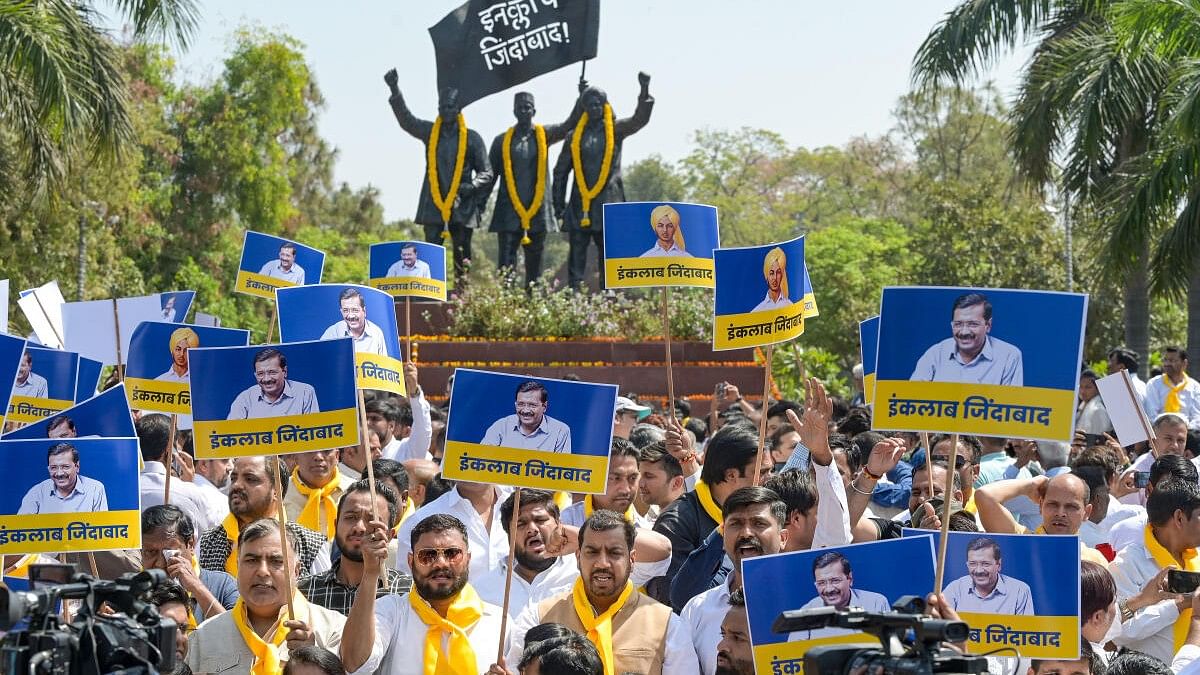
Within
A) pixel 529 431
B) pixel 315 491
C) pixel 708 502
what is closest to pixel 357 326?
pixel 315 491

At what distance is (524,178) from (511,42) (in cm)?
223

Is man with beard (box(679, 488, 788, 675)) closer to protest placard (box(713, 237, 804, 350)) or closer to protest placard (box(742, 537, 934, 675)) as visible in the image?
protest placard (box(742, 537, 934, 675))

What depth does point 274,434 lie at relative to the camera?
22.2 ft

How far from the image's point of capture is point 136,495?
6.48m

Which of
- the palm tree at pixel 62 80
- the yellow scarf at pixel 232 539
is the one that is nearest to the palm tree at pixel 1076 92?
the palm tree at pixel 62 80

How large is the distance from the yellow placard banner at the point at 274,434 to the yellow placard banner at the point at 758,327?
277cm

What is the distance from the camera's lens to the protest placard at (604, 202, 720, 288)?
10.7 meters

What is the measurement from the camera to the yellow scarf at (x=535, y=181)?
72.3ft

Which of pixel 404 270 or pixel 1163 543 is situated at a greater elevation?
pixel 404 270

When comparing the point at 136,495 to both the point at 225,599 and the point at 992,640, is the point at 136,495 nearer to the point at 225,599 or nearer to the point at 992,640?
the point at 225,599

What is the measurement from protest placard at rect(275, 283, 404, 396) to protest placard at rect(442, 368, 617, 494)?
56.2 inches

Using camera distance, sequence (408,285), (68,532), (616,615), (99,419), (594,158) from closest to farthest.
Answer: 1. (616,615)
2. (68,532)
3. (99,419)
4. (408,285)
5. (594,158)

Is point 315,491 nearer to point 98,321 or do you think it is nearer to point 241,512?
point 241,512

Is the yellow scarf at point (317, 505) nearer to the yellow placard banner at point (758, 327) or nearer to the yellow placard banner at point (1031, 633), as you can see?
the yellow placard banner at point (758, 327)
